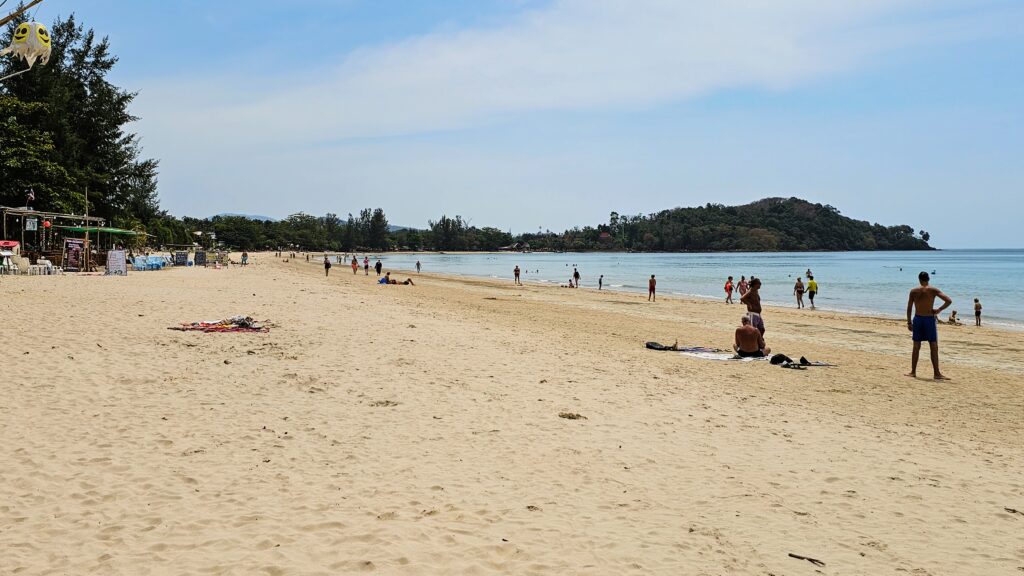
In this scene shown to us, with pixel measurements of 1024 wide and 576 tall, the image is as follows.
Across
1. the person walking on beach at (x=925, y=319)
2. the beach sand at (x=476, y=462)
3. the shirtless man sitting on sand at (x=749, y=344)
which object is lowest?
the beach sand at (x=476, y=462)

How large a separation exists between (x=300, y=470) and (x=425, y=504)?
3.84 ft

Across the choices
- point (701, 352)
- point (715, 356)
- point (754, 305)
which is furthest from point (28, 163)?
point (754, 305)

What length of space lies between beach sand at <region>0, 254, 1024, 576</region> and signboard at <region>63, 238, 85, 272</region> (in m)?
20.8

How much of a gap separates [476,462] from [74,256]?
30.1 meters

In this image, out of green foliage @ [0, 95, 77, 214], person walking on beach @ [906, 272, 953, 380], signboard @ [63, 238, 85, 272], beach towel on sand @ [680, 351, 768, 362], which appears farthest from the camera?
green foliage @ [0, 95, 77, 214]

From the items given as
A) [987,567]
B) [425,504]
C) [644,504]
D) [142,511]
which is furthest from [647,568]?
[142,511]

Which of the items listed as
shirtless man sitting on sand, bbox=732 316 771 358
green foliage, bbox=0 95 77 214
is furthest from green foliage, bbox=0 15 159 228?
shirtless man sitting on sand, bbox=732 316 771 358

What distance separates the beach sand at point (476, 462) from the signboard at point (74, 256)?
20.8m

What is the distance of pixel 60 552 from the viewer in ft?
11.4

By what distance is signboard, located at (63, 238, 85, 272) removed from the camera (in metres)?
28.4

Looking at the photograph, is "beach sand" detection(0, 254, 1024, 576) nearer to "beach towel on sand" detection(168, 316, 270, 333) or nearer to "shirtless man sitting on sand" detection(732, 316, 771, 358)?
"beach towel on sand" detection(168, 316, 270, 333)

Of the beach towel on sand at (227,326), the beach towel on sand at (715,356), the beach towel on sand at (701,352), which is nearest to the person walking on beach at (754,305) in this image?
the beach towel on sand at (701,352)

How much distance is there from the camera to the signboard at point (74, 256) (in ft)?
93.2

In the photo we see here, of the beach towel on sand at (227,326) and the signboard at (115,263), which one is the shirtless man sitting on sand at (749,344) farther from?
the signboard at (115,263)
